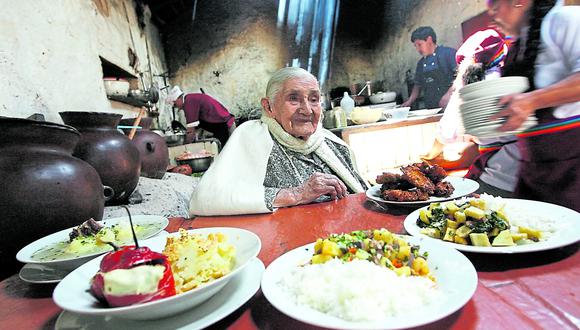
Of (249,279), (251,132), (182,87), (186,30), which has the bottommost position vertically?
(249,279)

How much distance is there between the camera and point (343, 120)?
3.59 metres

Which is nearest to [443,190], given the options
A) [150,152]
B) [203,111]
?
[150,152]

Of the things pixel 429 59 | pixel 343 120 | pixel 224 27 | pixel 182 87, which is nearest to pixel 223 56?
pixel 224 27

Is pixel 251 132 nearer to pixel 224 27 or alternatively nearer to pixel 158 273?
pixel 158 273

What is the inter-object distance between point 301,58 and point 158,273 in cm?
930

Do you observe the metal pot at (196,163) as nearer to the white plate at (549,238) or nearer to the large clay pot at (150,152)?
the large clay pot at (150,152)

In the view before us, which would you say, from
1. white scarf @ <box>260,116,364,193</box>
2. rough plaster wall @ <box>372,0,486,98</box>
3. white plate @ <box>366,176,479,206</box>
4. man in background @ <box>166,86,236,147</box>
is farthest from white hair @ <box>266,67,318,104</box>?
man in background @ <box>166,86,236,147</box>

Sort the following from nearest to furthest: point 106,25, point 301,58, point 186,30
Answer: point 106,25, point 186,30, point 301,58

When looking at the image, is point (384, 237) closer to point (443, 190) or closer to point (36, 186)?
point (443, 190)

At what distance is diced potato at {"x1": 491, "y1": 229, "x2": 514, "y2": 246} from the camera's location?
0.74 meters

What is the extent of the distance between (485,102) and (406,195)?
1.51 feet

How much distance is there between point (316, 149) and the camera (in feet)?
6.77

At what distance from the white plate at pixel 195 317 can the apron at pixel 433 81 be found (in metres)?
5.55

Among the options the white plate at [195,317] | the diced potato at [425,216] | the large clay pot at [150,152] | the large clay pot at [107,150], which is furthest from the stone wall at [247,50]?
the white plate at [195,317]
